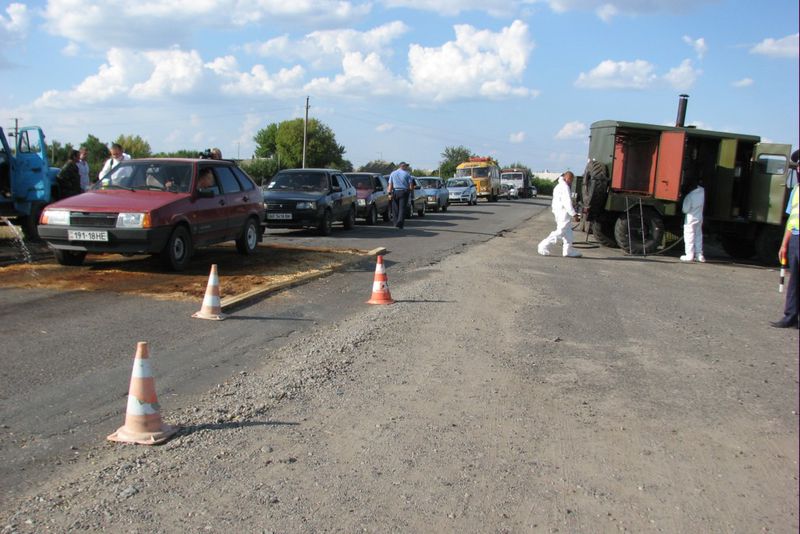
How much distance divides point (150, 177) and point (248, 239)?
231 cm

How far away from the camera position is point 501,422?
4629 millimetres

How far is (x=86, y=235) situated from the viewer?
948cm

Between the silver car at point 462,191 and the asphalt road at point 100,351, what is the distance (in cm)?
2865

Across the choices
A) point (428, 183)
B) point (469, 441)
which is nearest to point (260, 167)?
point (428, 183)

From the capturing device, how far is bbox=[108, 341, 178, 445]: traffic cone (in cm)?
415

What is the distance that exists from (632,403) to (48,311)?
19.9ft

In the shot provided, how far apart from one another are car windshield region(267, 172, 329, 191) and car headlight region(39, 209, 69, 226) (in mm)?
8323

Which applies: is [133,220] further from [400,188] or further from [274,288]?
[400,188]

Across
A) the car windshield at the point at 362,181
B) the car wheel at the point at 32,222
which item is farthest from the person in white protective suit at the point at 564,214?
the car wheel at the point at 32,222

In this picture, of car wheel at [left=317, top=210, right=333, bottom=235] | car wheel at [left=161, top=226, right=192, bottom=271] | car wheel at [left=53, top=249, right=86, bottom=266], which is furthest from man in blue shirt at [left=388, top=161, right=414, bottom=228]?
car wheel at [left=53, top=249, right=86, bottom=266]

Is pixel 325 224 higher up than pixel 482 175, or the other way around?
pixel 482 175

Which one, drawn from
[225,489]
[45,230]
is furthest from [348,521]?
[45,230]

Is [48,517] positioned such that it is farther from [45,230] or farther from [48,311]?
[45,230]

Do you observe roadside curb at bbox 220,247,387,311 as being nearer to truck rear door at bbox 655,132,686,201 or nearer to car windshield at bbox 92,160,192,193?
car windshield at bbox 92,160,192,193
